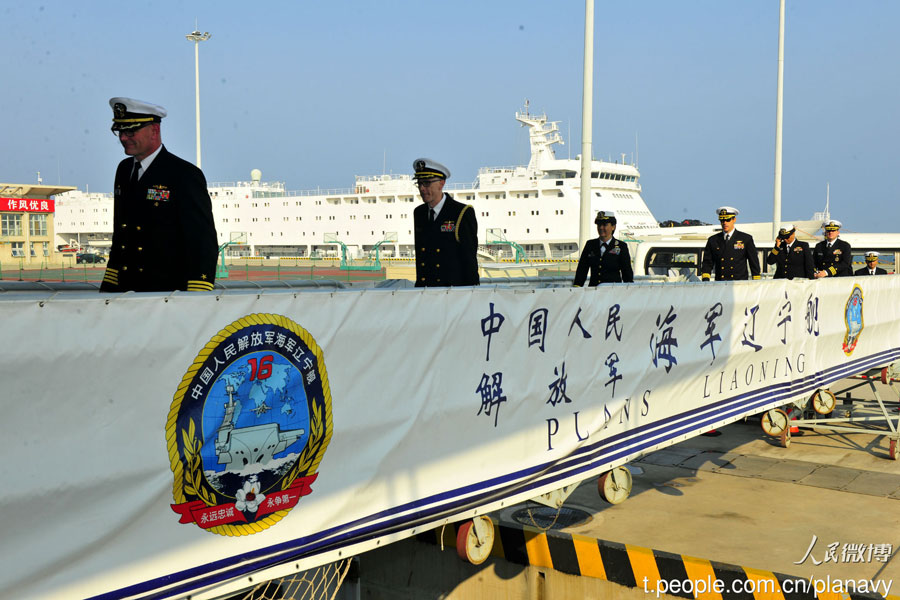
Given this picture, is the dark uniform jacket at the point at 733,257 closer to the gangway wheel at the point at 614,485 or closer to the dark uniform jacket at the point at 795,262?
the dark uniform jacket at the point at 795,262

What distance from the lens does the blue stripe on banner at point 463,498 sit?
9.91 feet

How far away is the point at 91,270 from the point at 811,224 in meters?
36.1

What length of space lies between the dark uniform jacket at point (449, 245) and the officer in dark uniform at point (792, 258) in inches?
243

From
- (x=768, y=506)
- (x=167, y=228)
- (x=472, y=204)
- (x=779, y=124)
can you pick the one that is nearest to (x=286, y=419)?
(x=167, y=228)

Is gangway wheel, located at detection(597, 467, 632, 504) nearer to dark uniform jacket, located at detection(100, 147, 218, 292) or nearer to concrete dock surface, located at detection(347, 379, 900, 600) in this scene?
concrete dock surface, located at detection(347, 379, 900, 600)

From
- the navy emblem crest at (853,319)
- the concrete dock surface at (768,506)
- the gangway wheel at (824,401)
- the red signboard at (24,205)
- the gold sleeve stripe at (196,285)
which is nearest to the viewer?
the gold sleeve stripe at (196,285)

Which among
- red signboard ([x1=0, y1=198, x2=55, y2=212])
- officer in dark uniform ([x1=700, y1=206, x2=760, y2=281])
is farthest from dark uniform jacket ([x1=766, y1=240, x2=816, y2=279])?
red signboard ([x1=0, y1=198, x2=55, y2=212])

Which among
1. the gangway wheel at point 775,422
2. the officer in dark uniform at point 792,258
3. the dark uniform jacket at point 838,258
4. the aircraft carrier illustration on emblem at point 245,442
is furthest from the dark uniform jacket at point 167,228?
the dark uniform jacket at point 838,258

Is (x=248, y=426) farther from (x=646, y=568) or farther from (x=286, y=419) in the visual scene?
(x=646, y=568)

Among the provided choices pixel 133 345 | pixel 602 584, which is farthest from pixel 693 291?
pixel 133 345

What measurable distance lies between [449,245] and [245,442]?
2874 millimetres

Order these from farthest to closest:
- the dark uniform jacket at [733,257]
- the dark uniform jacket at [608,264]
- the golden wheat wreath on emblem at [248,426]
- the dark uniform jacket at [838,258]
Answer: the dark uniform jacket at [838,258] < the dark uniform jacket at [733,257] < the dark uniform jacket at [608,264] < the golden wheat wreath on emblem at [248,426]

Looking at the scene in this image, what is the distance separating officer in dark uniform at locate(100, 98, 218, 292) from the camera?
3.85 metres

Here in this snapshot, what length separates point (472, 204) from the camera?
59500 mm
